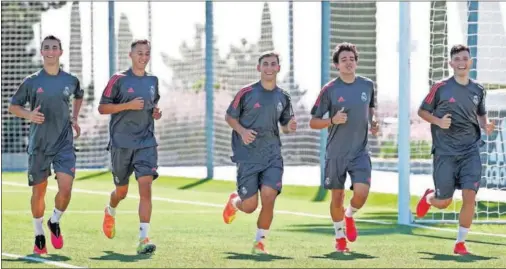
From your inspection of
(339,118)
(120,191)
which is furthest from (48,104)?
(339,118)

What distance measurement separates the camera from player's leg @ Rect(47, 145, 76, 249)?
493 inches

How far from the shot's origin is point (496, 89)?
1656cm

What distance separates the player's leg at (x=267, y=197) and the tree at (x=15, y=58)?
17041 mm

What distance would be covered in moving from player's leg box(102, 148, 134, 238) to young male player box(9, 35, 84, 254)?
1.53 feet

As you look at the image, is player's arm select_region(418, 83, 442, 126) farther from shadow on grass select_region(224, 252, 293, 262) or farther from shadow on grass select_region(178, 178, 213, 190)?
shadow on grass select_region(178, 178, 213, 190)

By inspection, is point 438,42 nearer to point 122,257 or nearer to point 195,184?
point 195,184

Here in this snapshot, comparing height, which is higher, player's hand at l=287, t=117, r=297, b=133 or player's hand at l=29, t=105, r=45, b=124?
player's hand at l=29, t=105, r=45, b=124

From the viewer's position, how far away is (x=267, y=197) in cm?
1246

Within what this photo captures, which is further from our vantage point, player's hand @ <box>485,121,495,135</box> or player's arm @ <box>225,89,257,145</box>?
player's hand @ <box>485,121,495,135</box>

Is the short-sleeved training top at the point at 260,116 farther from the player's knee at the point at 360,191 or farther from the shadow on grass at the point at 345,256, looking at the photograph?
the shadow on grass at the point at 345,256

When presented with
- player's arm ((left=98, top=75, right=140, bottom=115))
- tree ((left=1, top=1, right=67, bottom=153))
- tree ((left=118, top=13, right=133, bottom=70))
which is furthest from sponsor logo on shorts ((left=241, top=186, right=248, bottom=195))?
tree ((left=1, top=1, right=67, bottom=153))

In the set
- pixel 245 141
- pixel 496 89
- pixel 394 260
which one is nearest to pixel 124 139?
pixel 245 141

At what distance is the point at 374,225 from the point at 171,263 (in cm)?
472

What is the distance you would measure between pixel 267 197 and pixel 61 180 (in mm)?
1842
